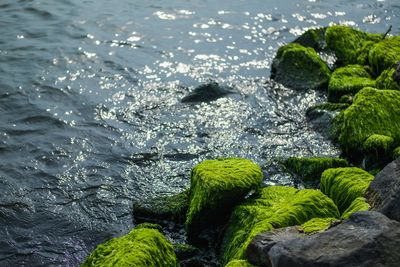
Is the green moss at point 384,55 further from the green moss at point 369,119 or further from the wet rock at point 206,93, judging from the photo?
the wet rock at point 206,93

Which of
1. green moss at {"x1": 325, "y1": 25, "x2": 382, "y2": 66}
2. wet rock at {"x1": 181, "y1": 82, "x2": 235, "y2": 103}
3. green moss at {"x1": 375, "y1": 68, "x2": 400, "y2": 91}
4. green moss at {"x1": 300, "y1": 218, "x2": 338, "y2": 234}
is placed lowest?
wet rock at {"x1": 181, "y1": 82, "x2": 235, "y2": 103}

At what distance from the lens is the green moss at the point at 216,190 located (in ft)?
22.6

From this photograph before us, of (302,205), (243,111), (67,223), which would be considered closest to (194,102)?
(243,111)

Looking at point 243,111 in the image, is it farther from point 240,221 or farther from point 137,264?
point 137,264

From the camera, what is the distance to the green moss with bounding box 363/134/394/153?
27.1ft

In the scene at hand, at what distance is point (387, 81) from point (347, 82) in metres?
0.87

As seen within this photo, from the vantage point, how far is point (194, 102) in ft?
35.8

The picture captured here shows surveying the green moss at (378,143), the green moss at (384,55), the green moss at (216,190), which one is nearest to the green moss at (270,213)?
the green moss at (216,190)

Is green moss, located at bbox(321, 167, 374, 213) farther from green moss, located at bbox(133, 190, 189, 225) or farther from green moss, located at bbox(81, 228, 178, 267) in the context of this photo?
green moss, located at bbox(81, 228, 178, 267)

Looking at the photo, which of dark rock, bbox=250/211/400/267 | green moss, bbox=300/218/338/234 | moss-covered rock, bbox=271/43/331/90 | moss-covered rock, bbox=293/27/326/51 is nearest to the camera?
dark rock, bbox=250/211/400/267

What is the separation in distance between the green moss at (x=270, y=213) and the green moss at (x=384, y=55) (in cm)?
498

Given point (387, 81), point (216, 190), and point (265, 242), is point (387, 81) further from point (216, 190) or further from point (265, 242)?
point (265, 242)

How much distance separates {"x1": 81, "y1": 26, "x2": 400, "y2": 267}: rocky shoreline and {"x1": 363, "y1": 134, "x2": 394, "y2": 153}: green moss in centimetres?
1

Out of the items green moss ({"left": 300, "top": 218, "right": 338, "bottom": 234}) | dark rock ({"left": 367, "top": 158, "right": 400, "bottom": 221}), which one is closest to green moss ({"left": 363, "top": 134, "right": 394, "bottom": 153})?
dark rock ({"left": 367, "top": 158, "right": 400, "bottom": 221})
